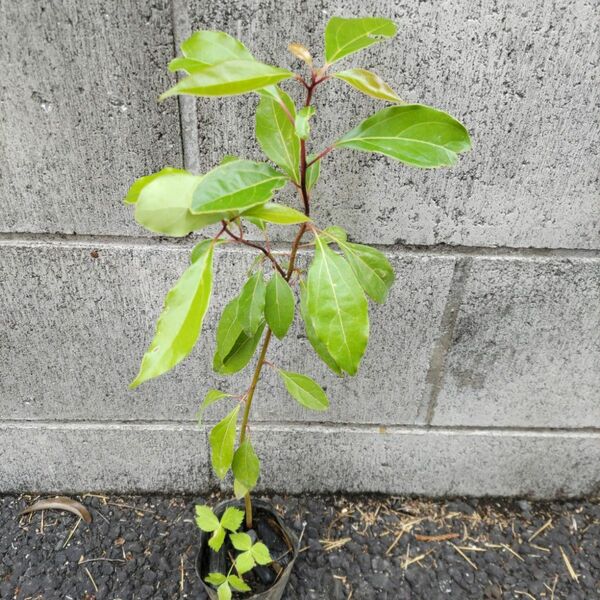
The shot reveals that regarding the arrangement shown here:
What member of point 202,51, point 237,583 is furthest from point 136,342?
point 202,51

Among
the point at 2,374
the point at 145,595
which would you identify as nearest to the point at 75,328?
the point at 2,374

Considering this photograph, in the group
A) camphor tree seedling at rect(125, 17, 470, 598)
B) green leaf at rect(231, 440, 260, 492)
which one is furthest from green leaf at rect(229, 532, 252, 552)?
camphor tree seedling at rect(125, 17, 470, 598)

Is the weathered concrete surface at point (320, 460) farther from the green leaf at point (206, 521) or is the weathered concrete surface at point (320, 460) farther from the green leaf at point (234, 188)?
the green leaf at point (234, 188)

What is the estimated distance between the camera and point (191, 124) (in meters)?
1.22

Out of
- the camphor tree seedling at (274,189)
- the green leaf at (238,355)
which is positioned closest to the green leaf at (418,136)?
the camphor tree seedling at (274,189)

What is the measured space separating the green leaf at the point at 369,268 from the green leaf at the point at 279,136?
0.19m

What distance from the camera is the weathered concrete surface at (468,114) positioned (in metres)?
1.12

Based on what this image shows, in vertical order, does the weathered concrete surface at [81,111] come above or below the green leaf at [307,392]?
above

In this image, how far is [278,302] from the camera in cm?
102

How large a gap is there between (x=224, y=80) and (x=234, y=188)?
0.15 meters

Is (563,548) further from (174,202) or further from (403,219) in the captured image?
(174,202)

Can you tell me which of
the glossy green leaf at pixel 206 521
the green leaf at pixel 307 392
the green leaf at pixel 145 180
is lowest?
the glossy green leaf at pixel 206 521

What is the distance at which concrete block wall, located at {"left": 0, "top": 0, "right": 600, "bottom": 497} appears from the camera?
1.14 m

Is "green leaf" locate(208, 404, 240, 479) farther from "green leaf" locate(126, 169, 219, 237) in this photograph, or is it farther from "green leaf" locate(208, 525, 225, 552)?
"green leaf" locate(126, 169, 219, 237)
